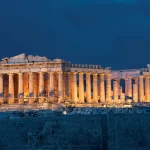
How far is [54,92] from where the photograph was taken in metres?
99.8

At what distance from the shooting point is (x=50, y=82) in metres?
99.3

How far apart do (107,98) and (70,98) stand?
10122 mm

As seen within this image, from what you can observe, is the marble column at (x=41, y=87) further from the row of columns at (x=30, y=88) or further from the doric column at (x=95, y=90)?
the doric column at (x=95, y=90)

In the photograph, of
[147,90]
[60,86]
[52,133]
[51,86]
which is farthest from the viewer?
[147,90]

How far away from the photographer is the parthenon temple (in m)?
98.9

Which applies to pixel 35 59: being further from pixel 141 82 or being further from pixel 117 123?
pixel 117 123

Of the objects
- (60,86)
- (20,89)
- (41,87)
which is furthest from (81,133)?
(20,89)

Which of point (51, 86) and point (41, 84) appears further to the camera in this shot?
point (41, 84)

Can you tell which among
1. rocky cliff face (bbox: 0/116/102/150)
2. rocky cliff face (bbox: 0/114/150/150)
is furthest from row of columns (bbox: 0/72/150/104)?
rocky cliff face (bbox: 0/114/150/150)

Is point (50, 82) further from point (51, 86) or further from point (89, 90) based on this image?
point (89, 90)

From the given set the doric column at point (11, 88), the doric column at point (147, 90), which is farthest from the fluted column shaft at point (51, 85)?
the doric column at point (147, 90)

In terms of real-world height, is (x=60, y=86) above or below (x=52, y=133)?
above

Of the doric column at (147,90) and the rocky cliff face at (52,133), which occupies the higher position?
the doric column at (147,90)

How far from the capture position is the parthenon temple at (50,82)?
9894 centimetres
